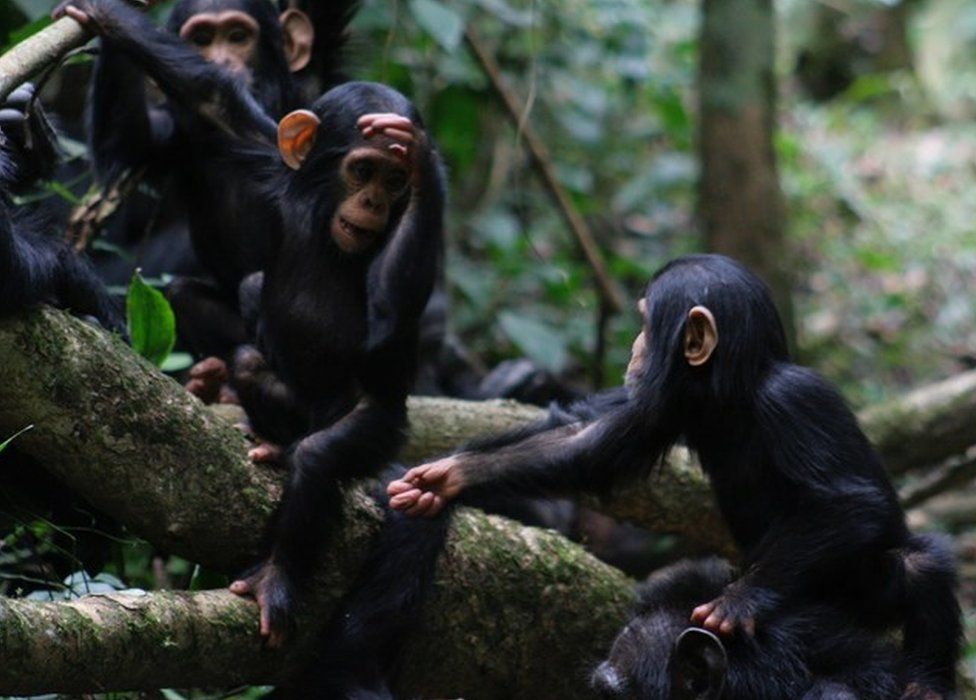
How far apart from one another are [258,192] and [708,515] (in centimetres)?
244

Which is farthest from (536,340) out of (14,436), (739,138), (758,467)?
(14,436)

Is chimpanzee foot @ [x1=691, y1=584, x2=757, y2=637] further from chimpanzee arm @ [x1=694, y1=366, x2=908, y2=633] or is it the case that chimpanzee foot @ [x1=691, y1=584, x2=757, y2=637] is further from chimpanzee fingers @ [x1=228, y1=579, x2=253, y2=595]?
chimpanzee fingers @ [x1=228, y1=579, x2=253, y2=595]

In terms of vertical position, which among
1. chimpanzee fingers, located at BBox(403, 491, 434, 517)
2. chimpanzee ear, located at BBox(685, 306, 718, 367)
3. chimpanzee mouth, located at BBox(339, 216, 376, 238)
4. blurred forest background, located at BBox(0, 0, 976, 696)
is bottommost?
blurred forest background, located at BBox(0, 0, 976, 696)

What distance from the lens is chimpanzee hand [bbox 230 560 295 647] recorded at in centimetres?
447

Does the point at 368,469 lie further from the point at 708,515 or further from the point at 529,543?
the point at 708,515

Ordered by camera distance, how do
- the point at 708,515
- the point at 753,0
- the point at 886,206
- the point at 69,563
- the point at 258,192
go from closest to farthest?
the point at 69,563 < the point at 258,192 < the point at 708,515 < the point at 753,0 < the point at 886,206

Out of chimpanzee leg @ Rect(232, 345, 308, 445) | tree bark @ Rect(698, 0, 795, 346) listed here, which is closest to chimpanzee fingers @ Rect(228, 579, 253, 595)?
chimpanzee leg @ Rect(232, 345, 308, 445)

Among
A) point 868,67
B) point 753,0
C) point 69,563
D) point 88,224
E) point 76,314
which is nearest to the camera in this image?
point 76,314

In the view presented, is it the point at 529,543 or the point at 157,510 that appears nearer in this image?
the point at 157,510

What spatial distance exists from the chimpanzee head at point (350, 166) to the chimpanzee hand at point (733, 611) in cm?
158

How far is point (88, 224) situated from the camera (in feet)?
19.8

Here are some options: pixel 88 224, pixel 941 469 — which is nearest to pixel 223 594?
pixel 88 224

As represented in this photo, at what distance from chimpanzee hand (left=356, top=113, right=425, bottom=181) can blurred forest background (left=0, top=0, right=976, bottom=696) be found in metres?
2.87

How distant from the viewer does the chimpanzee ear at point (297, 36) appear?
263 inches
